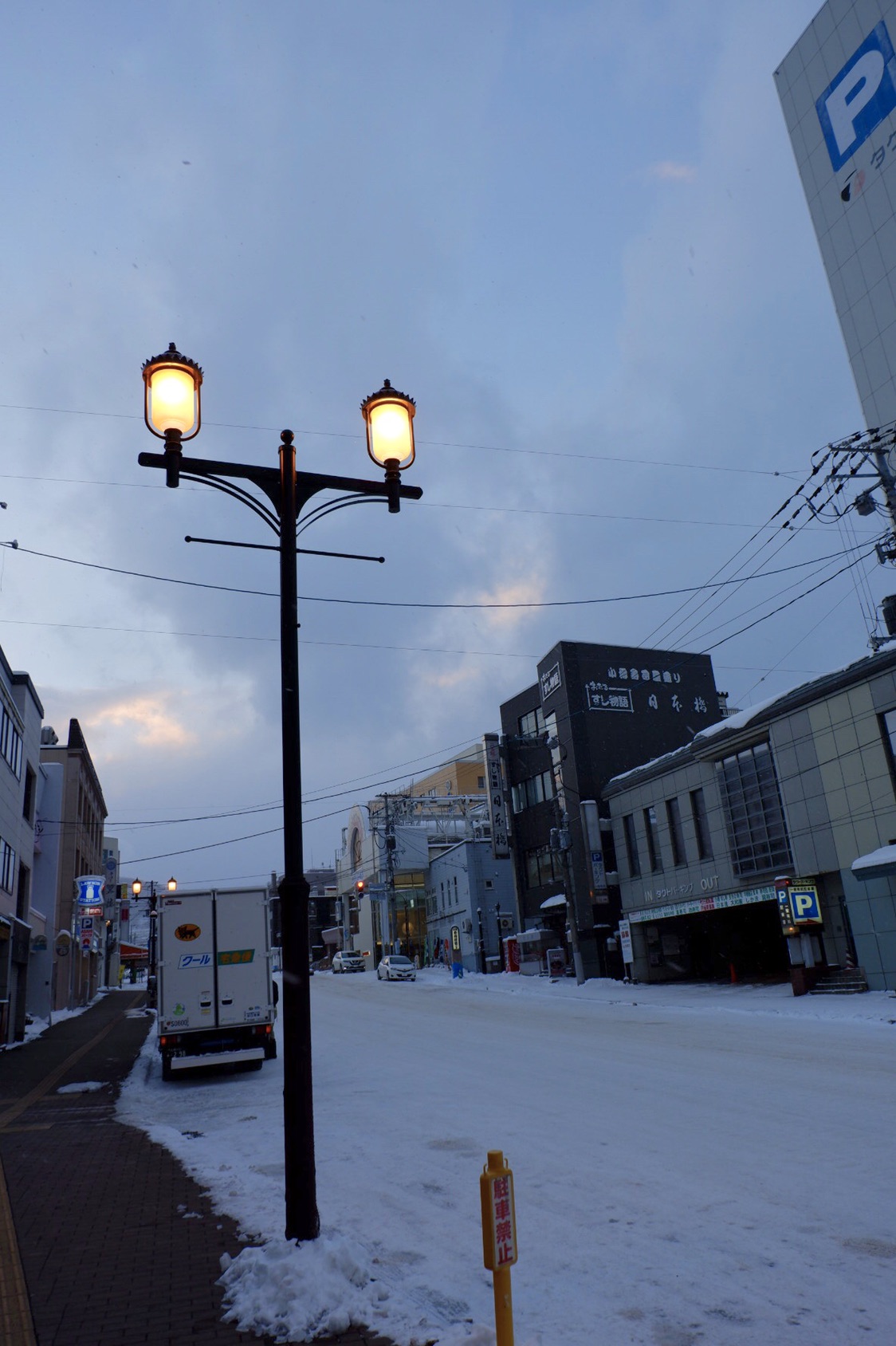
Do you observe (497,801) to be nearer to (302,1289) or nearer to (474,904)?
(474,904)

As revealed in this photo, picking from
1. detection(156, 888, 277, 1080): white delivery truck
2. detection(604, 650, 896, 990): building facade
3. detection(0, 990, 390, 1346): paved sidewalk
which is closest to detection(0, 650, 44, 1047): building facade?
detection(156, 888, 277, 1080): white delivery truck

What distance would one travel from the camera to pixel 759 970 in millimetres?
36562

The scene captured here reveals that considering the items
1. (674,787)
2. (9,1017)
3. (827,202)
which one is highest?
(827,202)

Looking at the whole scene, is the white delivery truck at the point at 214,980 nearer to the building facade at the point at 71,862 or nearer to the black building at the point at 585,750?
the black building at the point at 585,750

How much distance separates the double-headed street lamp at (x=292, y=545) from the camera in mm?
5883

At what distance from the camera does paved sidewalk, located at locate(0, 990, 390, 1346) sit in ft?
17.2

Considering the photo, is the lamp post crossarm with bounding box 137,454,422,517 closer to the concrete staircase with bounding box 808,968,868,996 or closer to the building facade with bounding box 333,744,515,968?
the concrete staircase with bounding box 808,968,868,996

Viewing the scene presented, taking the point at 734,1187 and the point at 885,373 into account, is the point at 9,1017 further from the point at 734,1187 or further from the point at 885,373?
the point at 885,373

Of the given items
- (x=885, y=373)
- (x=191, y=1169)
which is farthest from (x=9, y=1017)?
(x=885, y=373)

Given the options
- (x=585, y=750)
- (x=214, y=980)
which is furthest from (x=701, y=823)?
(x=214, y=980)

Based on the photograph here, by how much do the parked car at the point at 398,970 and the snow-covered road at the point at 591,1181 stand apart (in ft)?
111

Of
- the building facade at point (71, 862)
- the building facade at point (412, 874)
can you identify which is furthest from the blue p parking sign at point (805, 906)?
the building facade at point (71, 862)

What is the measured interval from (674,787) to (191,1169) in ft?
94.6

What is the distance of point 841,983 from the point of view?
24.7m
